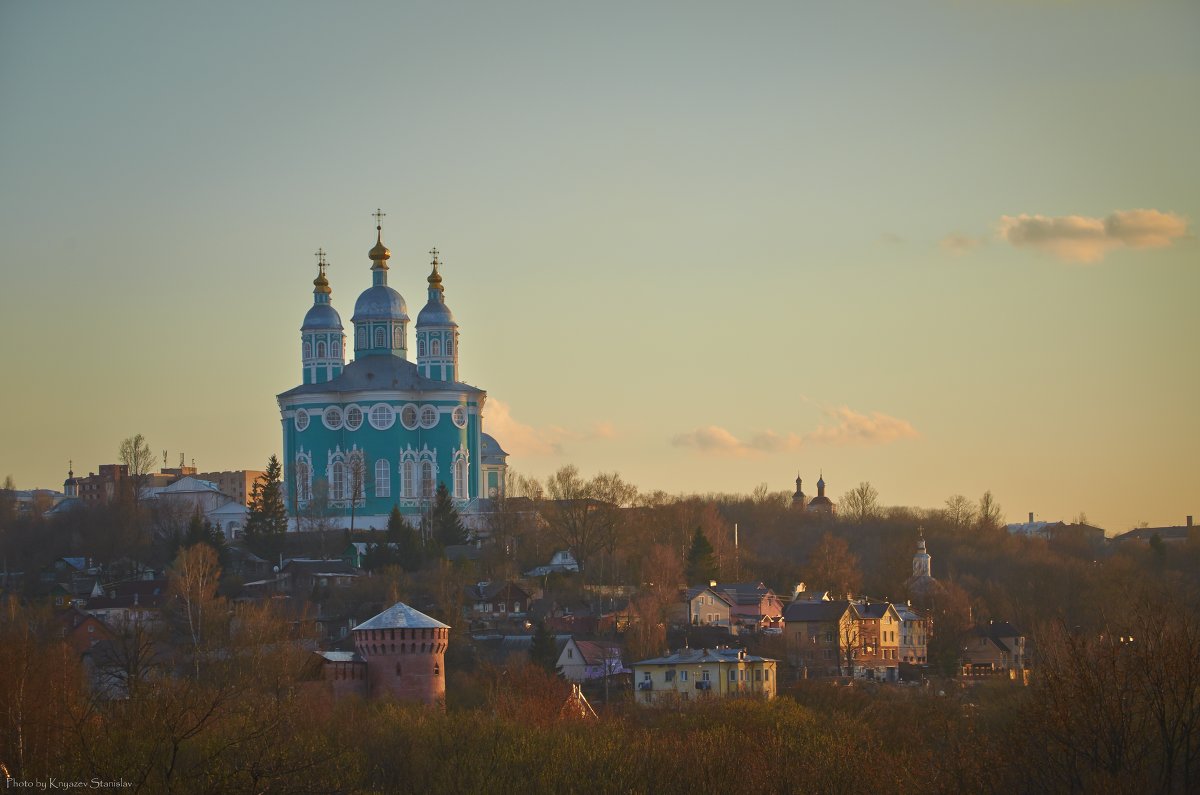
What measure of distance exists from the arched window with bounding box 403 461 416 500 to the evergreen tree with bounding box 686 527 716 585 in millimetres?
10968

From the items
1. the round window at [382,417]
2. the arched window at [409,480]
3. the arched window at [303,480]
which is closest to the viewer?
the arched window at [409,480]

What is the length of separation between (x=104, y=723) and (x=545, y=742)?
7972 mm

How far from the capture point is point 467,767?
132 feet

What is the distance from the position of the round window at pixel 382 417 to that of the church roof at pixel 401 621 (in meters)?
24.6

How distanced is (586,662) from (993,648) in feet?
48.0

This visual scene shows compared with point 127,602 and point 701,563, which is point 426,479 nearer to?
point 701,563

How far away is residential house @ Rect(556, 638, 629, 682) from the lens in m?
57.6

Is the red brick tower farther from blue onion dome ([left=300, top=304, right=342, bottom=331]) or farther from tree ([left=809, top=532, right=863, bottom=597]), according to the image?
blue onion dome ([left=300, top=304, right=342, bottom=331])

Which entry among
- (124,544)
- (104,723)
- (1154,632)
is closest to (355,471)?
(124,544)

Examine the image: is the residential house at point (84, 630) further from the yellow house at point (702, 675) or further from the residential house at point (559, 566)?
the residential house at point (559, 566)

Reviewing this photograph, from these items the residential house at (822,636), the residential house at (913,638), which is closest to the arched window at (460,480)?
the residential house at (822,636)

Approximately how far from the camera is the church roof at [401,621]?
52062mm

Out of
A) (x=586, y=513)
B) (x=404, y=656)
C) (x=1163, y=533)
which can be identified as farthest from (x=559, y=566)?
(x=1163, y=533)

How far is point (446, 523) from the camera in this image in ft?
238
